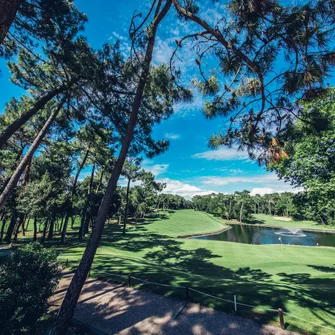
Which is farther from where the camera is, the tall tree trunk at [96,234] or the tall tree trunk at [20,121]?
the tall tree trunk at [20,121]

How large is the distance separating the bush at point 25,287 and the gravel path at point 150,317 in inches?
42.6

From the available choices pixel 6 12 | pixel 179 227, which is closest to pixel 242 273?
pixel 6 12

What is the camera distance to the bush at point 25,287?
350 centimetres

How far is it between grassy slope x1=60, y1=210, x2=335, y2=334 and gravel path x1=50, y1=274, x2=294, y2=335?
0.45 metres

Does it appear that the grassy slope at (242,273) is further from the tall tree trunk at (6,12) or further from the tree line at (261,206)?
the tall tree trunk at (6,12)

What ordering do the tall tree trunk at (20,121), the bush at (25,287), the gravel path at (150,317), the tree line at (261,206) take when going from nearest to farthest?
1. the bush at (25,287)
2. the gravel path at (150,317)
3. the tall tree trunk at (20,121)
4. the tree line at (261,206)

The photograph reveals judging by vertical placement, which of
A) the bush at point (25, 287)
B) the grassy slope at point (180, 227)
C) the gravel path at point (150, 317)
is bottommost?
the grassy slope at point (180, 227)

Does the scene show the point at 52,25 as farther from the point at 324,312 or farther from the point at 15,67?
the point at 324,312

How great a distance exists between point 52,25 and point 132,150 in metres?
4.74

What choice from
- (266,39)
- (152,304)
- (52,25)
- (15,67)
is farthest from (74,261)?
(266,39)

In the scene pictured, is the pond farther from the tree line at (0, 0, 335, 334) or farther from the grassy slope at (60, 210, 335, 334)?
the tree line at (0, 0, 335, 334)

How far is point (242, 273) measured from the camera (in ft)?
35.2

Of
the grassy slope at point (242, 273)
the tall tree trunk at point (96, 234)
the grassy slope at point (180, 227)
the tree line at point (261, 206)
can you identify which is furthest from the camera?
the grassy slope at point (180, 227)

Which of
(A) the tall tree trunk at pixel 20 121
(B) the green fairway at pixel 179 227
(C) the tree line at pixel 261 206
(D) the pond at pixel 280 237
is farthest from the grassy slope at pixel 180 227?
(A) the tall tree trunk at pixel 20 121
